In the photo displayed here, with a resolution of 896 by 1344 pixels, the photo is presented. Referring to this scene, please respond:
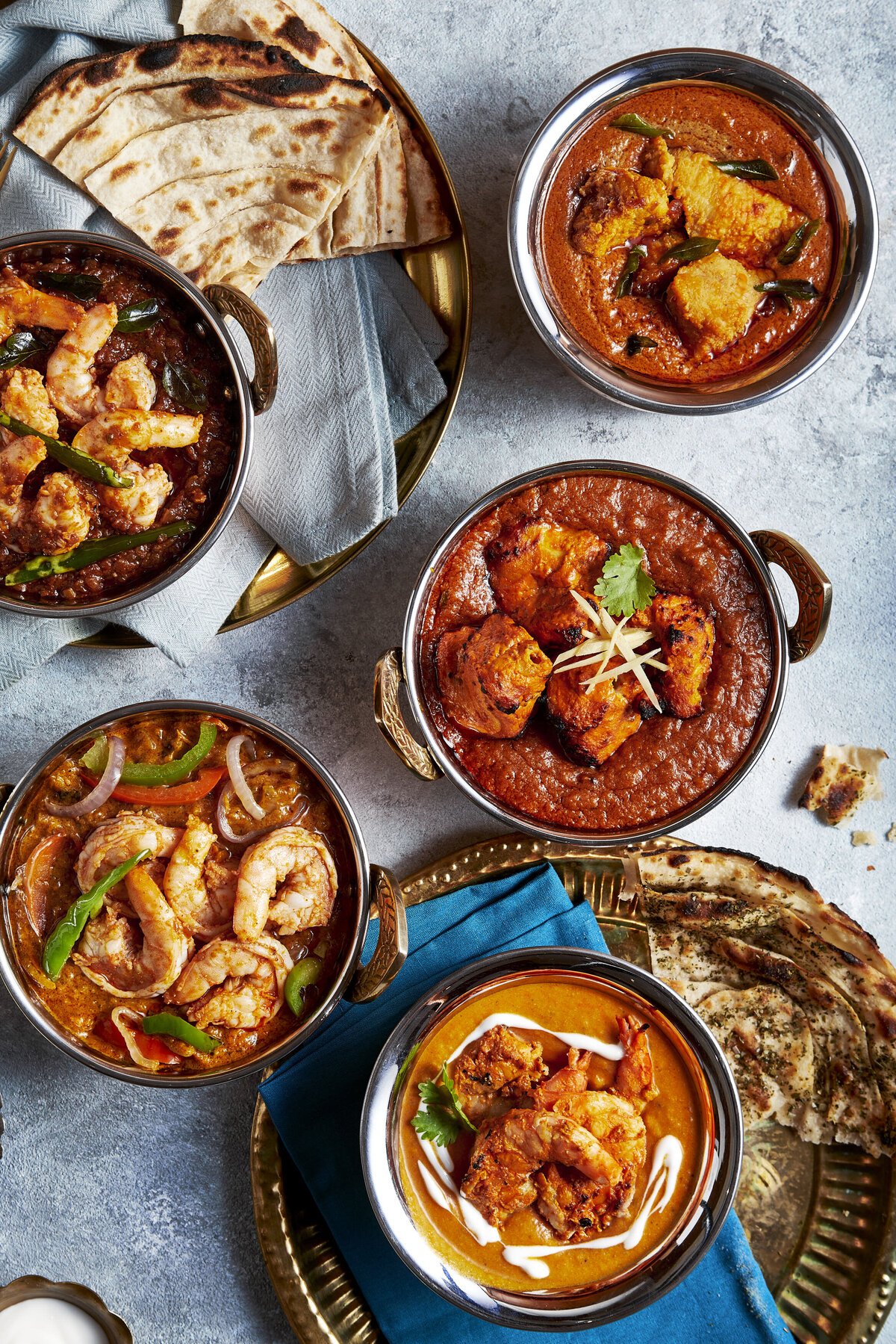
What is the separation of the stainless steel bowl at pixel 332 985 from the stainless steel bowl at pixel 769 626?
1.12 ft

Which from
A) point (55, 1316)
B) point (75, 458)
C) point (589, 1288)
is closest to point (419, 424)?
point (75, 458)

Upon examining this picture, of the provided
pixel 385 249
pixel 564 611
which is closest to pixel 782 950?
pixel 564 611

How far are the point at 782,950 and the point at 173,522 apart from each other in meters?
2.67

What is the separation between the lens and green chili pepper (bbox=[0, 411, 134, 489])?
2.90 m

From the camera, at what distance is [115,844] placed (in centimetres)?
301

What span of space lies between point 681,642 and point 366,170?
1850 millimetres

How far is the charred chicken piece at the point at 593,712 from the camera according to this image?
3.00 metres

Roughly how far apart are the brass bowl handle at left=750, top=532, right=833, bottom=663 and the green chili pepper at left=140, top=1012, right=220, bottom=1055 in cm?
229

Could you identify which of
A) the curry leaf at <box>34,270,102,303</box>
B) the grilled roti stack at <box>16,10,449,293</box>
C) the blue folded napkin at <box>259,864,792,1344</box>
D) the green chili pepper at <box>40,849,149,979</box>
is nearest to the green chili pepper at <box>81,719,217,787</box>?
the green chili pepper at <box>40,849,149,979</box>

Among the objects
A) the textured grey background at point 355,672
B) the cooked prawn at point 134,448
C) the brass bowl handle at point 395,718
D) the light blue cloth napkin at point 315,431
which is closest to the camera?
the cooked prawn at point 134,448

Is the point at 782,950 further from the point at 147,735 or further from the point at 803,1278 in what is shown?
the point at 147,735

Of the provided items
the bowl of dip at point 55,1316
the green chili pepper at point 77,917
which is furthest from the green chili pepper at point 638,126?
the bowl of dip at point 55,1316

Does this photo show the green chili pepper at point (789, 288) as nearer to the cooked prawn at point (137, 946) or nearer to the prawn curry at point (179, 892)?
the prawn curry at point (179, 892)

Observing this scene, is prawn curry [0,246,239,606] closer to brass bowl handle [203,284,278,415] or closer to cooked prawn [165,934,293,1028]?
brass bowl handle [203,284,278,415]
